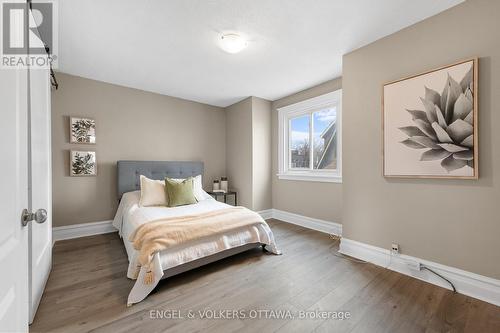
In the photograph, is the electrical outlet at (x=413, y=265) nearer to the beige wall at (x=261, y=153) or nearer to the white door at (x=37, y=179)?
the beige wall at (x=261, y=153)

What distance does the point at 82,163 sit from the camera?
10.2 feet

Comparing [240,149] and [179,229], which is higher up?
[240,149]

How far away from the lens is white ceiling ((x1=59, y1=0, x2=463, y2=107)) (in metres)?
1.76

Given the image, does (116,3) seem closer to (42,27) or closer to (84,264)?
(42,27)

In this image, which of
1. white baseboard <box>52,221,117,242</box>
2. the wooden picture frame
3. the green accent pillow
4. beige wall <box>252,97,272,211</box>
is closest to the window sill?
beige wall <box>252,97,272,211</box>

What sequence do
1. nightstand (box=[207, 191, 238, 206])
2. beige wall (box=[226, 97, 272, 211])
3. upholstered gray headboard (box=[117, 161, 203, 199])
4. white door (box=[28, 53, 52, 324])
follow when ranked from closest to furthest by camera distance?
white door (box=[28, 53, 52, 324]) → upholstered gray headboard (box=[117, 161, 203, 199]) → beige wall (box=[226, 97, 272, 211]) → nightstand (box=[207, 191, 238, 206])

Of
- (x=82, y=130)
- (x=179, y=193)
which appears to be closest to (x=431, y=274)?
(x=179, y=193)

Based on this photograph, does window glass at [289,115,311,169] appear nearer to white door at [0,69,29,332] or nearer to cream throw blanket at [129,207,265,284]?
cream throw blanket at [129,207,265,284]

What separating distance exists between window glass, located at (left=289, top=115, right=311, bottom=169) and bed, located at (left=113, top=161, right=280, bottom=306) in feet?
5.64

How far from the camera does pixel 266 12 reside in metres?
1.83

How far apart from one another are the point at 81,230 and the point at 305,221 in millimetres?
3605

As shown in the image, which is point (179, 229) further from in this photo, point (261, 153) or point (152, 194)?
point (261, 153)

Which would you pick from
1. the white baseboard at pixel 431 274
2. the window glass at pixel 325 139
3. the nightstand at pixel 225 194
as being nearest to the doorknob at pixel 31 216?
the white baseboard at pixel 431 274

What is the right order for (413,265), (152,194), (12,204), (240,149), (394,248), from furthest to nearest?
(240,149) < (152,194) < (394,248) < (413,265) < (12,204)
